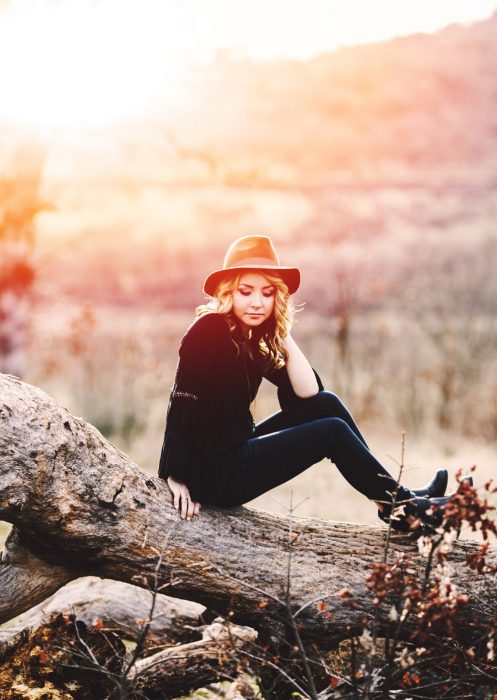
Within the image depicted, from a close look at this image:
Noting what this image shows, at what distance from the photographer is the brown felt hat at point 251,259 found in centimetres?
439

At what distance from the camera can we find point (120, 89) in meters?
13.2

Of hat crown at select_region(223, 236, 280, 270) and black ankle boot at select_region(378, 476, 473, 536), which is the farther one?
hat crown at select_region(223, 236, 280, 270)

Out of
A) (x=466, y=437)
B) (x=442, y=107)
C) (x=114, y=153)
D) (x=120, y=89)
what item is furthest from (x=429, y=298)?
(x=442, y=107)

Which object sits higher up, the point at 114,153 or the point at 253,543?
the point at 114,153

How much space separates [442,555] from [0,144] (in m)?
10.1

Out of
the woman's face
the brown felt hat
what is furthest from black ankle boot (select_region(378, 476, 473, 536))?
the brown felt hat

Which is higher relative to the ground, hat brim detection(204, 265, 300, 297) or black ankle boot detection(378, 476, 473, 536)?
hat brim detection(204, 265, 300, 297)

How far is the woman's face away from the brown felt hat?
0.07 metres

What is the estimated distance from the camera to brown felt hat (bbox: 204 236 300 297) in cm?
439

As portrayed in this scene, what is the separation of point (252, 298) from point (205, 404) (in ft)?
2.15

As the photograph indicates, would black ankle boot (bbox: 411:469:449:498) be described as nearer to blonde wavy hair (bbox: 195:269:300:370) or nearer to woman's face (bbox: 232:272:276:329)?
blonde wavy hair (bbox: 195:269:300:370)

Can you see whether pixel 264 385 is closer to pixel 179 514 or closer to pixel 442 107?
pixel 179 514

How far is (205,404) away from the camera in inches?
167

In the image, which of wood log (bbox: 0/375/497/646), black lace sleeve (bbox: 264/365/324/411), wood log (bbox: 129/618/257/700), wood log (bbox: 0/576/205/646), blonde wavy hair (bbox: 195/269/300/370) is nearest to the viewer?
wood log (bbox: 0/375/497/646)
